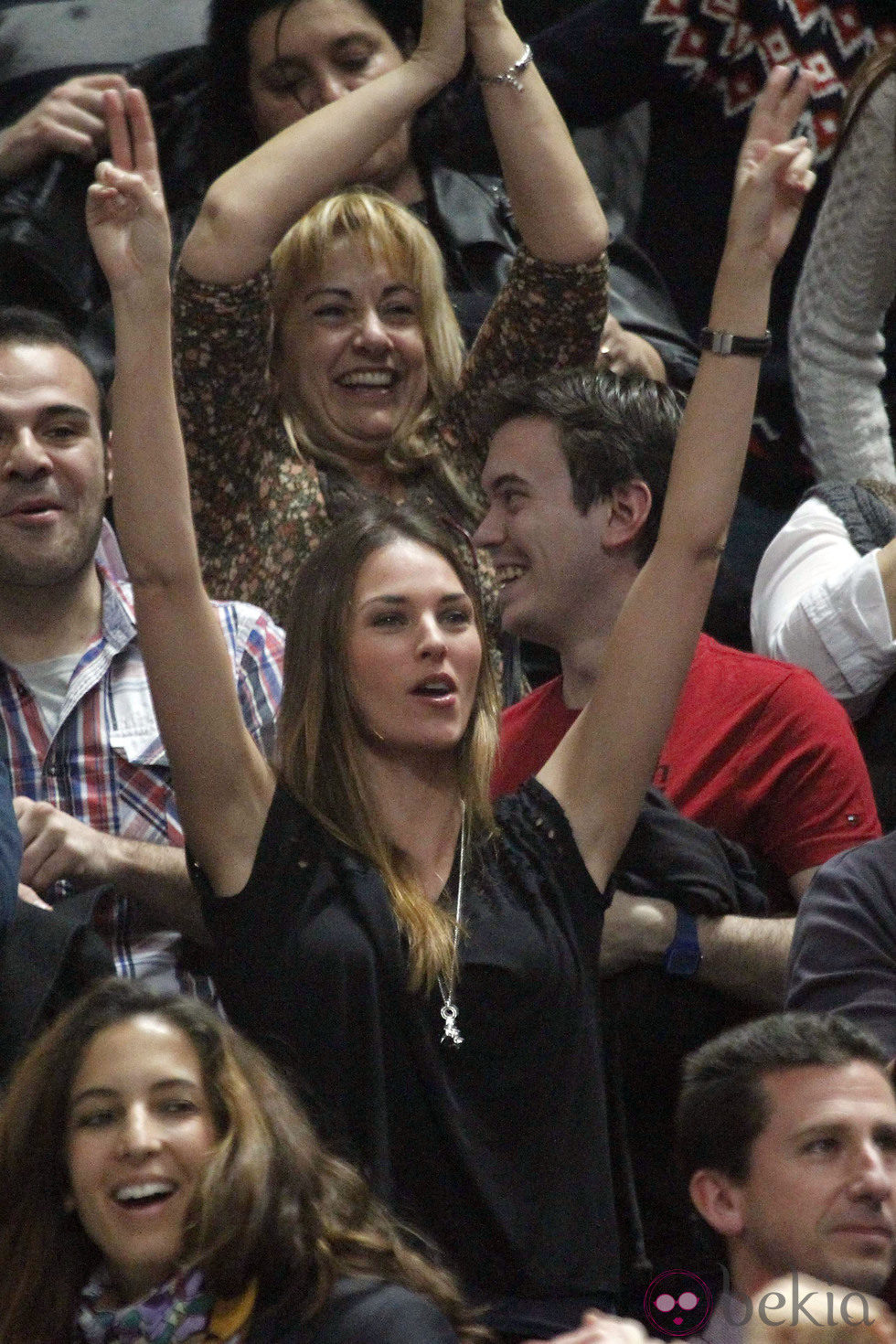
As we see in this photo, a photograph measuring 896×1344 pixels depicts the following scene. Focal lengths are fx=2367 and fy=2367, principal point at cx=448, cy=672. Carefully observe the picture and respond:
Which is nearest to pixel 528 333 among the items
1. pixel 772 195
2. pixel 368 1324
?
pixel 772 195

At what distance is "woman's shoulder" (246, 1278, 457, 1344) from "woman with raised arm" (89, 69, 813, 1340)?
0.58 ft

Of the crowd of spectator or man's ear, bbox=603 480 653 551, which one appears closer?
the crowd of spectator

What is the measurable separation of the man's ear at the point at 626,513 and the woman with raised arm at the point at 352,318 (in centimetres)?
37

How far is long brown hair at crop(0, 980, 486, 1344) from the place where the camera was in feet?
7.57

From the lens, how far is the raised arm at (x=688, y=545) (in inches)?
104

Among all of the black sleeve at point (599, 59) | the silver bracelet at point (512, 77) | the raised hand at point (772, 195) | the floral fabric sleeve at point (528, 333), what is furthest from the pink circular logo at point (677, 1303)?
the black sleeve at point (599, 59)

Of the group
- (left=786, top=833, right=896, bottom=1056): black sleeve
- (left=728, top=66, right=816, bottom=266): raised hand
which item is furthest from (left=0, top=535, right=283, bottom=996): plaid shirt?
(left=728, top=66, right=816, bottom=266): raised hand

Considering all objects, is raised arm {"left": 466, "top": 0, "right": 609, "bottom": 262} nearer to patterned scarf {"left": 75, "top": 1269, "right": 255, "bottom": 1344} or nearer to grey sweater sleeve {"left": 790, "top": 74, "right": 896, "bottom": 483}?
grey sweater sleeve {"left": 790, "top": 74, "right": 896, "bottom": 483}

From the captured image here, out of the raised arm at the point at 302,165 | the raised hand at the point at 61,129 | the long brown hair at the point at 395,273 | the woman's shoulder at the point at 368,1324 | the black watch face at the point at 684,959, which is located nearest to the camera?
the woman's shoulder at the point at 368,1324

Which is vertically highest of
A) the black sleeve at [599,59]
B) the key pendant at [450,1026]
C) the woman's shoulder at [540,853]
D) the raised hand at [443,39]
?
the black sleeve at [599,59]

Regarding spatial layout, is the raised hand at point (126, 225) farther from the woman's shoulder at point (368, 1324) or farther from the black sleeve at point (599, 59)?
the black sleeve at point (599, 59)

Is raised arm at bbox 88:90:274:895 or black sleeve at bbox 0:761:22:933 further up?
raised arm at bbox 88:90:274:895

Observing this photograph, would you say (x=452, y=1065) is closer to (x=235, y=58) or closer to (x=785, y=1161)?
(x=785, y=1161)

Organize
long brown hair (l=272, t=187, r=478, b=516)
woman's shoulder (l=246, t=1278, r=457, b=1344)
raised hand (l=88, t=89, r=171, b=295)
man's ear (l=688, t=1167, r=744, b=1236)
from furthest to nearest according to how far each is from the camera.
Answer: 1. long brown hair (l=272, t=187, r=478, b=516)
2. raised hand (l=88, t=89, r=171, b=295)
3. man's ear (l=688, t=1167, r=744, b=1236)
4. woman's shoulder (l=246, t=1278, r=457, b=1344)
